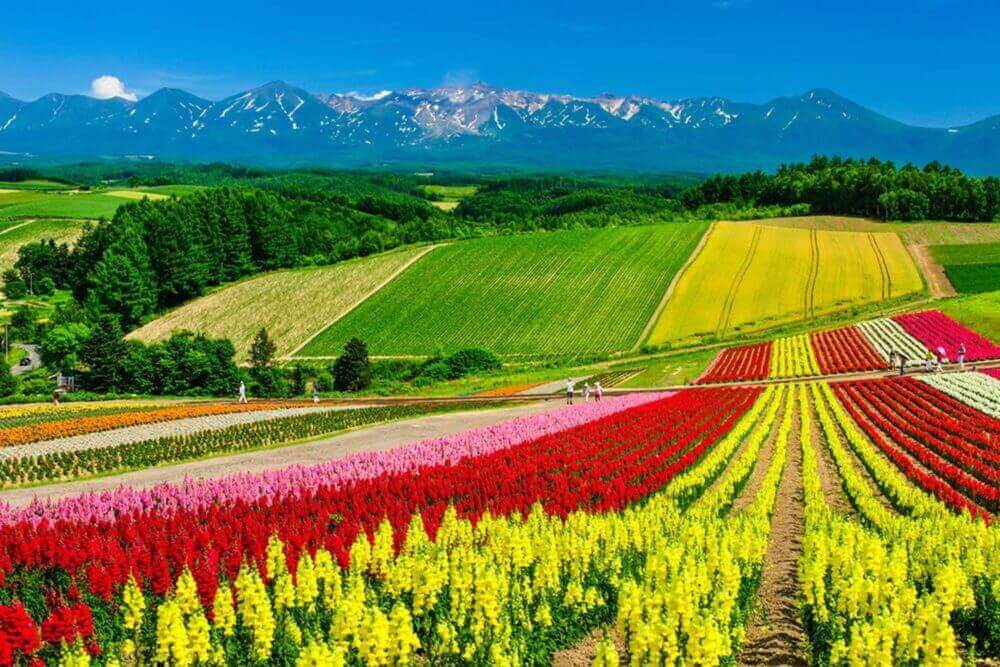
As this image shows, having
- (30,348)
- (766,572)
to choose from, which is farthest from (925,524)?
(30,348)

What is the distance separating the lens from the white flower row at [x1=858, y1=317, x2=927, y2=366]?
54719 mm

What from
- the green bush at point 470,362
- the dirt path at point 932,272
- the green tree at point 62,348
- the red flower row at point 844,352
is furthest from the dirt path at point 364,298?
the dirt path at point 932,272

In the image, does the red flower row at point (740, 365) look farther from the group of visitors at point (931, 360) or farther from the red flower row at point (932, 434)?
the red flower row at point (932, 434)

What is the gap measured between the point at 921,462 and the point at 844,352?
34.4 meters

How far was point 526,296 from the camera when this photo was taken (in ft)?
288

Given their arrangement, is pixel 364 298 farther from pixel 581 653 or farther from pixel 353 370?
pixel 581 653

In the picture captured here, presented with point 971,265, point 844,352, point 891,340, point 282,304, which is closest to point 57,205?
point 282,304

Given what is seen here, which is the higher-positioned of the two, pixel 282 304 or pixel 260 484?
pixel 260 484

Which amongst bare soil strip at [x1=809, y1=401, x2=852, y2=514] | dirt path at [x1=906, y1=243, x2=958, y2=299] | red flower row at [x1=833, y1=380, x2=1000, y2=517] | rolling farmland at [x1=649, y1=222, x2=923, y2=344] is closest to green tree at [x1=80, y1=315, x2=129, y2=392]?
rolling farmland at [x1=649, y1=222, x2=923, y2=344]

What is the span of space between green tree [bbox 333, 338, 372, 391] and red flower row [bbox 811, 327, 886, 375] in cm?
3213

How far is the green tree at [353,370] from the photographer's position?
2452 inches

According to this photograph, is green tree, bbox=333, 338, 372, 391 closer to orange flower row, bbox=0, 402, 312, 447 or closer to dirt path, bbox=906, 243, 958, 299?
orange flower row, bbox=0, 402, 312, 447

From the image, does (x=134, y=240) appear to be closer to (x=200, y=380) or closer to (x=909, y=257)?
(x=200, y=380)

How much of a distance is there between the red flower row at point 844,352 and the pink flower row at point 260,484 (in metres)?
30.3
